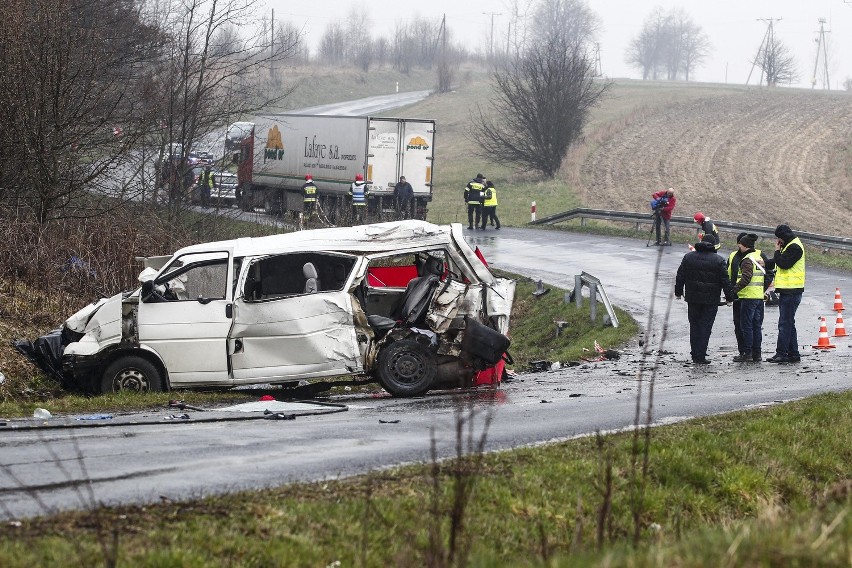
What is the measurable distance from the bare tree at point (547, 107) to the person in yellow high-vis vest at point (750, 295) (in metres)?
35.5

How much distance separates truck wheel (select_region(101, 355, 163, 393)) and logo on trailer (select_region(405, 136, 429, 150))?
29242 millimetres

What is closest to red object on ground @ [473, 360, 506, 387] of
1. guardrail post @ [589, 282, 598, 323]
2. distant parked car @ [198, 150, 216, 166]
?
guardrail post @ [589, 282, 598, 323]

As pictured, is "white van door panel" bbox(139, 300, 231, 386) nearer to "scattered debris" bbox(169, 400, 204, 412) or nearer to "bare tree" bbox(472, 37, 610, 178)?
"scattered debris" bbox(169, 400, 204, 412)

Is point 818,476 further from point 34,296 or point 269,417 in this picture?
point 34,296

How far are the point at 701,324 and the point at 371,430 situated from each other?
7662 mm

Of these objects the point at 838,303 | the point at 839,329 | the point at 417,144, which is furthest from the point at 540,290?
the point at 417,144

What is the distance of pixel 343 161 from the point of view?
41.2m

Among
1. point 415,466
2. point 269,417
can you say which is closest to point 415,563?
point 415,466

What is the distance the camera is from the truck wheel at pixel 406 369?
12883 mm

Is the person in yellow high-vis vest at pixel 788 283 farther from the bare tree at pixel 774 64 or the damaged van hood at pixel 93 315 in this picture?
the bare tree at pixel 774 64

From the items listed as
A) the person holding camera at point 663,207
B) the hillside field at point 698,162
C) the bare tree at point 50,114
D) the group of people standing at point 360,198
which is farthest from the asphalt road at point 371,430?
the hillside field at point 698,162

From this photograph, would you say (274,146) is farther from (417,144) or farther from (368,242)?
(368,242)

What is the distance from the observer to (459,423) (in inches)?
167

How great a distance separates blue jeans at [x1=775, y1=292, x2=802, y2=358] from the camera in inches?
629
